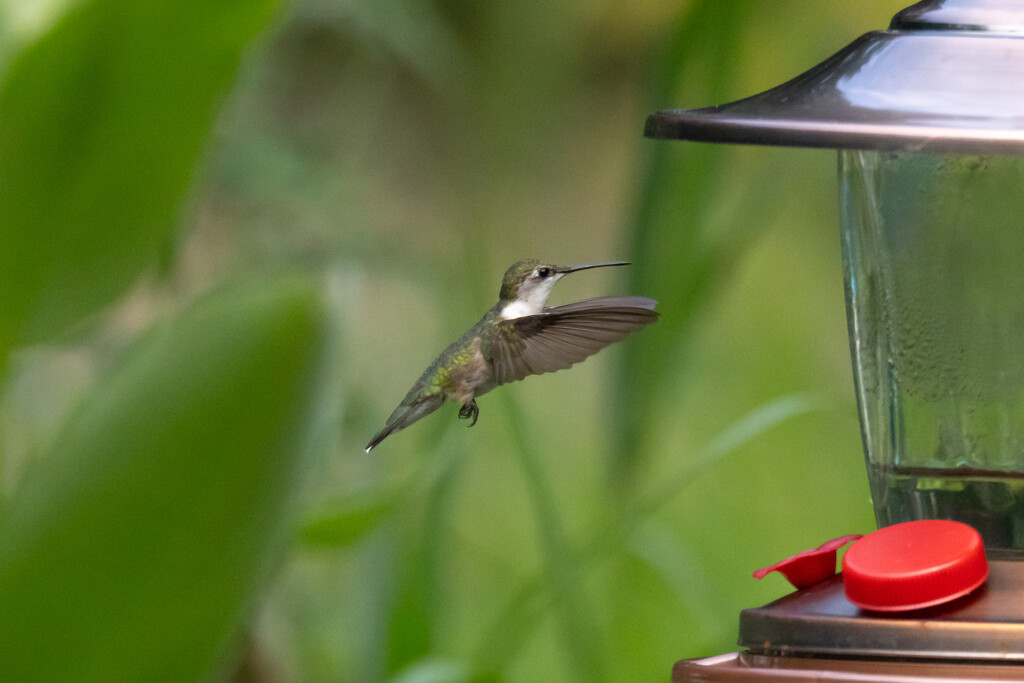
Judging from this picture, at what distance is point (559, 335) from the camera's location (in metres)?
0.77

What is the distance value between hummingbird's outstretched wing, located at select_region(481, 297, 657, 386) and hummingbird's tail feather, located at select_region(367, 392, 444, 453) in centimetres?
5

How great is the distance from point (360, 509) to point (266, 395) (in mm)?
320

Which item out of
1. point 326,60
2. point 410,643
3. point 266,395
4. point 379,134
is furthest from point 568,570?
point 326,60

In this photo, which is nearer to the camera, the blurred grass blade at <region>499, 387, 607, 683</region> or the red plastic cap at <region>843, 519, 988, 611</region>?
the red plastic cap at <region>843, 519, 988, 611</region>

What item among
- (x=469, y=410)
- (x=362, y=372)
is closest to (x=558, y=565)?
(x=469, y=410)

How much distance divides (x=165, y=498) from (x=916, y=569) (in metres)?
0.43

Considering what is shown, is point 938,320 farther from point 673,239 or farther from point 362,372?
point 362,372

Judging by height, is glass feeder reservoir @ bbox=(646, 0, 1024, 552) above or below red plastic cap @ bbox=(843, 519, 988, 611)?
above

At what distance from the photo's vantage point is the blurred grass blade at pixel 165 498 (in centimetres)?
68

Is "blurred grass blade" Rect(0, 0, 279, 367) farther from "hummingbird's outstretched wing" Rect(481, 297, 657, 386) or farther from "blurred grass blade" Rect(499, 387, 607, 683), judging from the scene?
"blurred grass blade" Rect(499, 387, 607, 683)

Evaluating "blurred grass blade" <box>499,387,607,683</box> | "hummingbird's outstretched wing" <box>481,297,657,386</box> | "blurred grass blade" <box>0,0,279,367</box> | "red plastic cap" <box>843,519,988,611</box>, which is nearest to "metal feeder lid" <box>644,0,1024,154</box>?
"hummingbird's outstretched wing" <box>481,297,657,386</box>

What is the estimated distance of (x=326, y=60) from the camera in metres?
3.40

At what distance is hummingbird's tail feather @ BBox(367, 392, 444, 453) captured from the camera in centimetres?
83

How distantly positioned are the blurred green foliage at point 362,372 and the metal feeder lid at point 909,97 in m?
0.28
